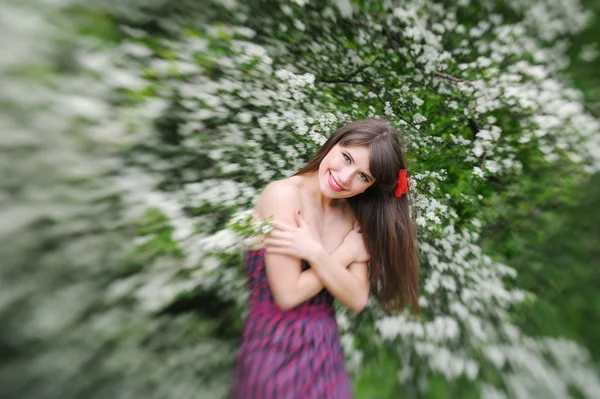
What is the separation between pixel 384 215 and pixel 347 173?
0.34 m

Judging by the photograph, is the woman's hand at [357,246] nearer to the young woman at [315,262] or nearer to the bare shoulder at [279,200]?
the young woman at [315,262]

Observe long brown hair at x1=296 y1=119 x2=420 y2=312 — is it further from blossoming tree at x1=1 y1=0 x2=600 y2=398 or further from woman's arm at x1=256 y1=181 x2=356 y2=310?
blossoming tree at x1=1 y1=0 x2=600 y2=398

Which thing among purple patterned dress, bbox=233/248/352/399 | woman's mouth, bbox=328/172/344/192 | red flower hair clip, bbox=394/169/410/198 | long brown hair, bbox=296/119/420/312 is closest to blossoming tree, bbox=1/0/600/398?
purple patterned dress, bbox=233/248/352/399

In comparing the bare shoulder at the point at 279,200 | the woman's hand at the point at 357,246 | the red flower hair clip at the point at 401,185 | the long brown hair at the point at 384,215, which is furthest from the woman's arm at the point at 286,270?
the red flower hair clip at the point at 401,185

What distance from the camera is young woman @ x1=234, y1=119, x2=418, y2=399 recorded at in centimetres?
125

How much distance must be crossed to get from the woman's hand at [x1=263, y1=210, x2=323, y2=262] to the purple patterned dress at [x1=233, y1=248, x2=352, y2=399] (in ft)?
0.30

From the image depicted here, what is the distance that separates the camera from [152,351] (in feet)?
3.87

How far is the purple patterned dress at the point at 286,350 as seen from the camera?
1.23 meters

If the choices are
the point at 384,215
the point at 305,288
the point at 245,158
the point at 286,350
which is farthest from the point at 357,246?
the point at 245,158

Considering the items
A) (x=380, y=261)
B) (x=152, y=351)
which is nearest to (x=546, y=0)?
(x=380, y=261)

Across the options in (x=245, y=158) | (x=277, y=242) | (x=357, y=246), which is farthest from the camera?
(x=245, y=158)

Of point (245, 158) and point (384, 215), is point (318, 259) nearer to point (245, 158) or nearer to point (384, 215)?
point (384, 215)

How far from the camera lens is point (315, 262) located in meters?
1.25

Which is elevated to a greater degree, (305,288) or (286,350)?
(305,288)
